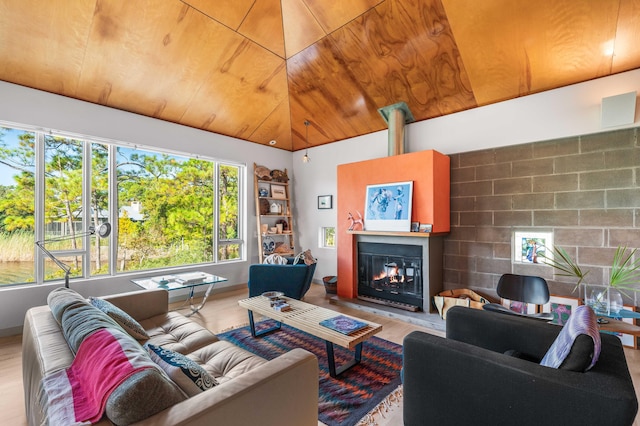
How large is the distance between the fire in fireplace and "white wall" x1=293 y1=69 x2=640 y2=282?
2.69ft

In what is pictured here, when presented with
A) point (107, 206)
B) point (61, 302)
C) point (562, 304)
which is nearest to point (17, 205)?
point (107, 206)

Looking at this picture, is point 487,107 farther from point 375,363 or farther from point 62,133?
point 62,133

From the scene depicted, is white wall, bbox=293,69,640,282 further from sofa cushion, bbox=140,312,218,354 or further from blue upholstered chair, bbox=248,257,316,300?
sofa cushion, bbox=140,312,218,354

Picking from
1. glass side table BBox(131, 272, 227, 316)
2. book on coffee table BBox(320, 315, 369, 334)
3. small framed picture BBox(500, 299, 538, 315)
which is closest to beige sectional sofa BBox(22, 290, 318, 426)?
book on coffee table BBox(320, 315, 369, 334)

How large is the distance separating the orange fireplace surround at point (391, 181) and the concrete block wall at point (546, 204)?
31cm

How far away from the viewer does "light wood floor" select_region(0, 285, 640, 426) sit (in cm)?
195

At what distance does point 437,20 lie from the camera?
2.82 metres

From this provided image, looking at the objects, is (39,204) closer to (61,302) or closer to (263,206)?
(61,302)

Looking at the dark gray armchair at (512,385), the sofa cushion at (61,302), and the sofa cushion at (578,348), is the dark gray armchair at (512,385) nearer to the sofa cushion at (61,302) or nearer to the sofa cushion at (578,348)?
the sofa cushion at (578,348)

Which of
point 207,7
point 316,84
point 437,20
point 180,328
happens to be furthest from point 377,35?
point 180,328

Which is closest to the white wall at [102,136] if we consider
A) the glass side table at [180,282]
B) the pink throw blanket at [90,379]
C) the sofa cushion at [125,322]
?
the glass side table at [180,282]

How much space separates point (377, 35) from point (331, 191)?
270 cm

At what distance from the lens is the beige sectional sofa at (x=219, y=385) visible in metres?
0.97

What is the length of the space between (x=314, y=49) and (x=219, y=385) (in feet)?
11.7
